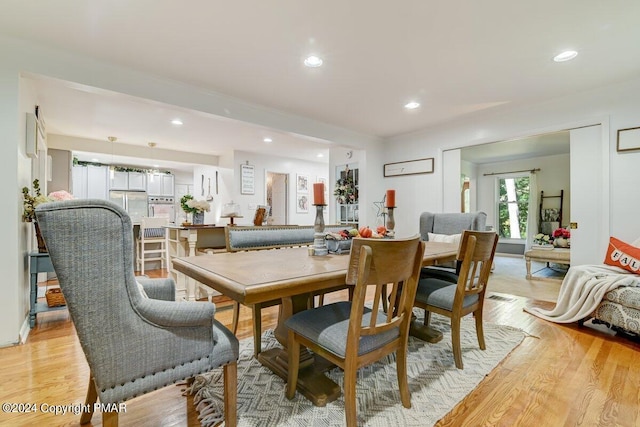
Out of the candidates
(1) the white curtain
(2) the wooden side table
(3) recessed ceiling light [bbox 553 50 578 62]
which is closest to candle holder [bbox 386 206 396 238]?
(3) recessed ceiling light [bbox 553 50 578 62]

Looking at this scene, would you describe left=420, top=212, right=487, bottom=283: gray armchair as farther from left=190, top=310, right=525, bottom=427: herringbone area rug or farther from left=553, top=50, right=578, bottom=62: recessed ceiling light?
left=553, top=50, right=578, bottom=62: recessed ceiling light

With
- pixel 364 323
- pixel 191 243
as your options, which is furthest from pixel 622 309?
pixel 191 243

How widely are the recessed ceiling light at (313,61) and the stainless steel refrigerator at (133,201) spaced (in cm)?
596

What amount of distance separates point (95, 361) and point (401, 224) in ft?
15.6

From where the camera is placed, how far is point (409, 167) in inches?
197

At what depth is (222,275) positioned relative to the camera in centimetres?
126

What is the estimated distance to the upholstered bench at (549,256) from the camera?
4.49 meters

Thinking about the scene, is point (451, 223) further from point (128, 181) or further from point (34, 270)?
point (128, 181)

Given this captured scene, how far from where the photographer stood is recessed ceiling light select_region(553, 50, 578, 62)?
2459 mm

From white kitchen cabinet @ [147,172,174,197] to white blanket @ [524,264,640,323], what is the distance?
309 inches

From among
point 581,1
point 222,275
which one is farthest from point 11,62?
point 581,1

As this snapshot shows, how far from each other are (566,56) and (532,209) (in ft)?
17.9

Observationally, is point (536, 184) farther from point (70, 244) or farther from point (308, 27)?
point (70, 244)

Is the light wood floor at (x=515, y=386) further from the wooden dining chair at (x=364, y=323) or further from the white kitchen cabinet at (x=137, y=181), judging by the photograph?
the white kitchen cabinet at (x=137, y=181)
